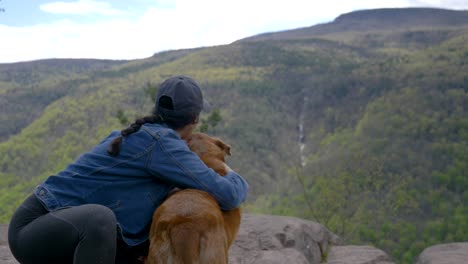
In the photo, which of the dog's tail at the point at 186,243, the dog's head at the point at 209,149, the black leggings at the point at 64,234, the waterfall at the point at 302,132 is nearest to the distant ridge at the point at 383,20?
the waterfall at the point at 302,132

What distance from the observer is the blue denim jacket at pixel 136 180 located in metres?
2.66

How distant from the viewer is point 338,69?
45344 mm

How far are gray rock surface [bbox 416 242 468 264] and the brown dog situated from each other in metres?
3.24

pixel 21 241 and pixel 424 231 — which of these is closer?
pixel 21 241

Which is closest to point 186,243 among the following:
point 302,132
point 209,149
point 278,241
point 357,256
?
point 209,149

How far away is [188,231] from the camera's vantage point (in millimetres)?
2477

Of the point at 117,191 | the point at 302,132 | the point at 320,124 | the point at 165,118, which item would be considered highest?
the point at 165,118

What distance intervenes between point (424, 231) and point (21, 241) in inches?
724

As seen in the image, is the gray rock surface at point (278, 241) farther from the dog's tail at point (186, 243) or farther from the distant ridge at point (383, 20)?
the distant ridge at point (383, 20)

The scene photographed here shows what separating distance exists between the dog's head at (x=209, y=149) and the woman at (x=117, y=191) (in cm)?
15

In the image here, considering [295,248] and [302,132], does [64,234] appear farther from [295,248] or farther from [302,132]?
[302,132]

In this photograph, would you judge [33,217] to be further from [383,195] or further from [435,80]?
[435,80]

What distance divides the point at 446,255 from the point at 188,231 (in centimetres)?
375

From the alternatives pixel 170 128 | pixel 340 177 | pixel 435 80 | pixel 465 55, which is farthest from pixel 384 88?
pixel 170 128
